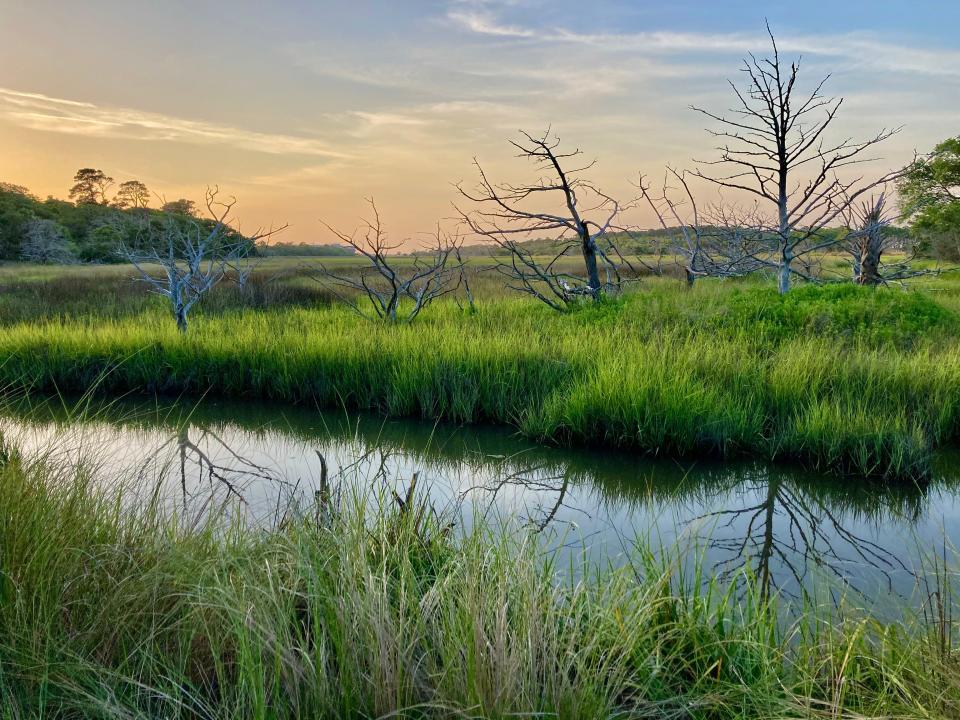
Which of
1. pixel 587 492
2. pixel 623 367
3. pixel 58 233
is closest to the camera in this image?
pixel 587 492

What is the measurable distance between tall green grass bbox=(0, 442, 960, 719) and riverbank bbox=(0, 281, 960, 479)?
Result: 11.4ft

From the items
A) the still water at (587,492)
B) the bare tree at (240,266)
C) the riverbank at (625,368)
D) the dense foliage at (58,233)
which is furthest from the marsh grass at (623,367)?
the dense foliage at (58,233)

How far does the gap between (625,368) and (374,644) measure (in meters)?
5.46

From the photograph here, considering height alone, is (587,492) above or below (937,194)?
below

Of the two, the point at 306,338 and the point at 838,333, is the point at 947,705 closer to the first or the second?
the point at 838,333

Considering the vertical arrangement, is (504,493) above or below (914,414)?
below

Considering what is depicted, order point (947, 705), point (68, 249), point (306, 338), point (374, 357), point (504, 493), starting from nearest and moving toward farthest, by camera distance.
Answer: point (947, 705), point (504, 493), point (374, 357), point (306, 338), point (68, 249)

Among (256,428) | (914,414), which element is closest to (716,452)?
(914,414)

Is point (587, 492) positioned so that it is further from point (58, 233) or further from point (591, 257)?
point (58, 233)

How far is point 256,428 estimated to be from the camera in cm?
812

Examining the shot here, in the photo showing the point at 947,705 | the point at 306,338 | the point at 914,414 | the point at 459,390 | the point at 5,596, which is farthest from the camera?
the point at 306,338

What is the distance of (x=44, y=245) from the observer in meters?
35.5

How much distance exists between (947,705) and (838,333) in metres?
7.85

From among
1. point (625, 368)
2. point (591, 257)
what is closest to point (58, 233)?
point (591, 257)
